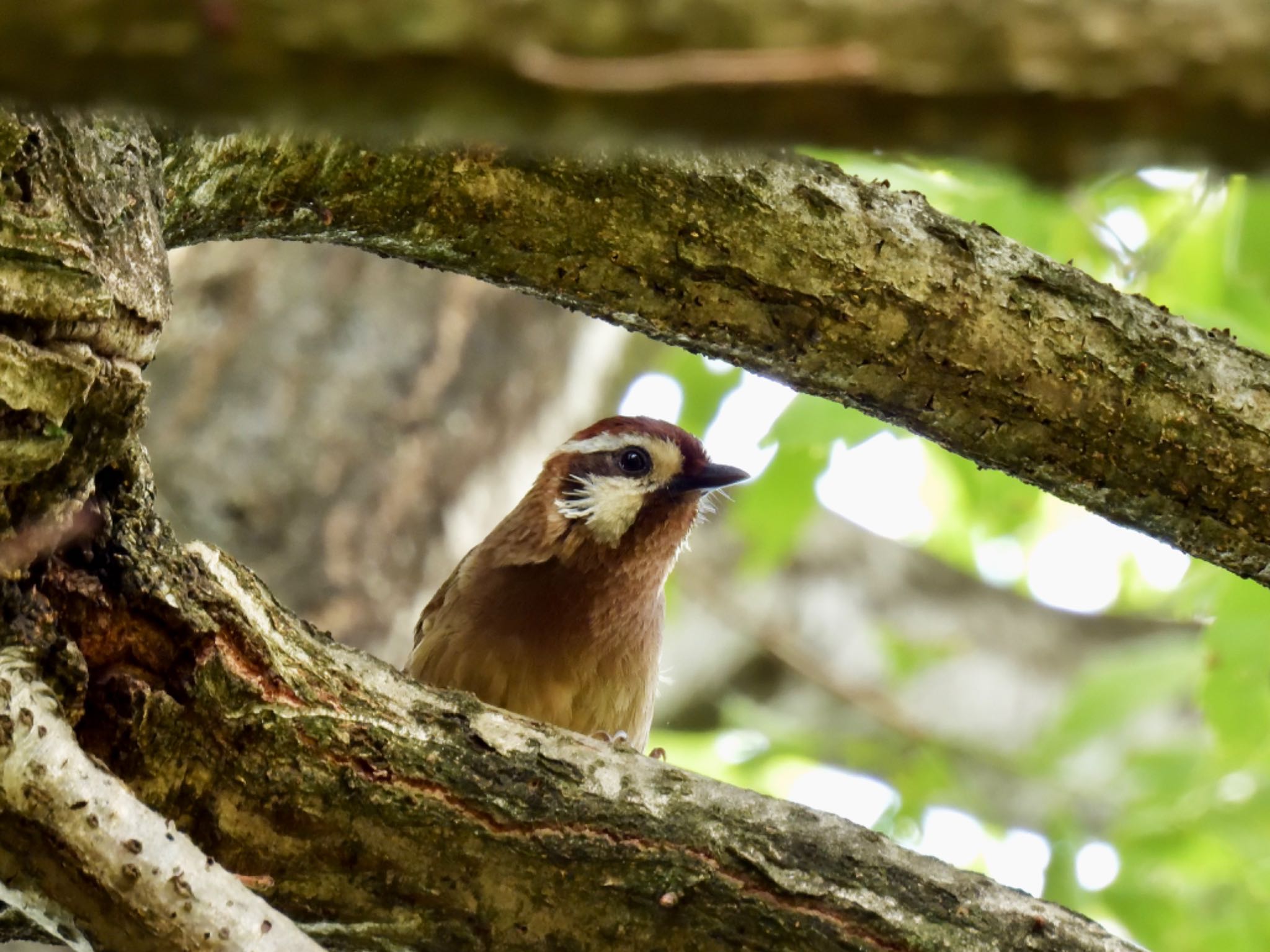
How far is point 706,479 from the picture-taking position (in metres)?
4.83

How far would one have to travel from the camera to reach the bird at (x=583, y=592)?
14.5 ft

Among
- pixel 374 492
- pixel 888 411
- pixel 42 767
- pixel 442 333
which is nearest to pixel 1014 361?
pixel 888 411

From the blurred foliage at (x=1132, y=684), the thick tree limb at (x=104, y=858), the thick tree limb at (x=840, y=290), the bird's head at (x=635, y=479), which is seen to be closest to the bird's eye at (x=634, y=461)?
the bird's head at (x=635, y=479)

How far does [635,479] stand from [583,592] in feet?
1.79

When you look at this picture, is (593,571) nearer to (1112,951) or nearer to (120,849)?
(1112,951)

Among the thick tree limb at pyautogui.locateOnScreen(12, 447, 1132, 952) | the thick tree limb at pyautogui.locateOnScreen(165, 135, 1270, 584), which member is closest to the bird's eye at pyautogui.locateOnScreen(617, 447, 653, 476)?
the thick tree limb at pyautogui.locateOnScreen(165, 135, 1270, 584)

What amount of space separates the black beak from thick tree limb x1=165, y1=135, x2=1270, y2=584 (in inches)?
72.7

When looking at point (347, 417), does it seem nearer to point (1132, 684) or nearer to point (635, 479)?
point (635, 479)

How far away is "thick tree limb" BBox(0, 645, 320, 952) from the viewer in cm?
198

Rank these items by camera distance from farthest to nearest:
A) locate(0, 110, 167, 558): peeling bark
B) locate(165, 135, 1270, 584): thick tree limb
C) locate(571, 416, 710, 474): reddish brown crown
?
locate(571, 416, 710, 474): reddish brown crown → locate(165, 135, 1270, 584): thick tree limb → locate(0, 110, 167, 558): peeling bark

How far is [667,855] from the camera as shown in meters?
2.69

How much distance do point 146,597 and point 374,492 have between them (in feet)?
15.1

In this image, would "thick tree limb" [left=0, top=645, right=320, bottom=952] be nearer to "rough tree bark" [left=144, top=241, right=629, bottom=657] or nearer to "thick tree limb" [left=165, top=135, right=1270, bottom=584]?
"thick tree limb" [left=165, top=135, right=1270, bottom=584]

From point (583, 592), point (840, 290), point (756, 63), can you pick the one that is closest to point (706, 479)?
point (583, 592)
